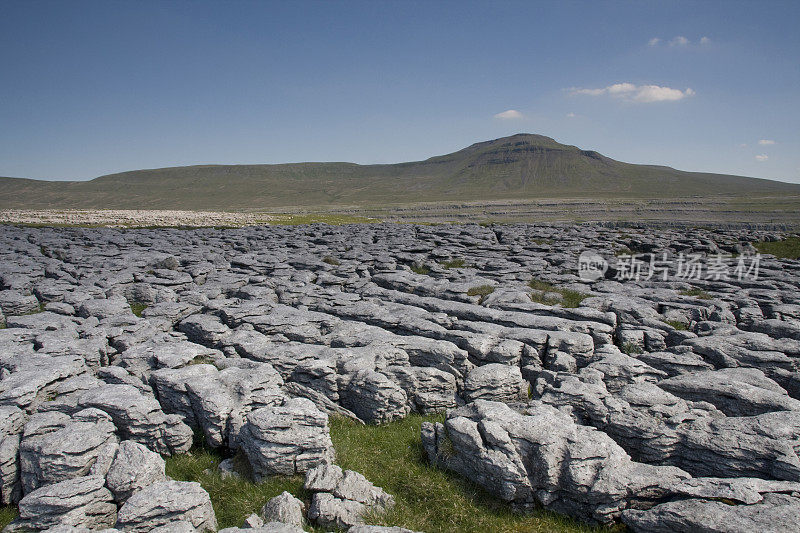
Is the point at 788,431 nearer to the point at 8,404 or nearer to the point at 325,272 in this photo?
the point at 8,404

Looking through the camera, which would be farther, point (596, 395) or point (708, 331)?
point (708, 331)

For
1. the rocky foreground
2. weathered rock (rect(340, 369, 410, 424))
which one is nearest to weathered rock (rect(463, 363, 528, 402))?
the rocky foreground

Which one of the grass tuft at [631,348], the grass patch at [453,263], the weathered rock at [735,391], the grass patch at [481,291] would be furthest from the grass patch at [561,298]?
the grass patch at [453,263]

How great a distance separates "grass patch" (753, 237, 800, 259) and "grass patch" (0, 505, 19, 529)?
51.4 m

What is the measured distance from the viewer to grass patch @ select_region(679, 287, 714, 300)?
66.8ft

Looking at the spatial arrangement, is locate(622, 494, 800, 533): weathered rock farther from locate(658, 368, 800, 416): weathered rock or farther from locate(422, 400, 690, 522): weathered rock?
locate(658, 368, 800, 416): weathered rock

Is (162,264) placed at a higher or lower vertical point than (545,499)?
higher

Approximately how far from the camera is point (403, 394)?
38.0 ft

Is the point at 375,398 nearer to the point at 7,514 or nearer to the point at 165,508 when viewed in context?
the point at 165,508

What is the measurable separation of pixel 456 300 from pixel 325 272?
33.9ft

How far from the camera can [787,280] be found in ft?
82.2

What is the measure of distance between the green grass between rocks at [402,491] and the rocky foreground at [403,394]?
0.27 metres

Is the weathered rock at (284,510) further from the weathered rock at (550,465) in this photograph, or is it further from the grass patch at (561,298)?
the grass patch at (561,298)

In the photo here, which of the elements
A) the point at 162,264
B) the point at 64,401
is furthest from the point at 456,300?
the point at 162,264
